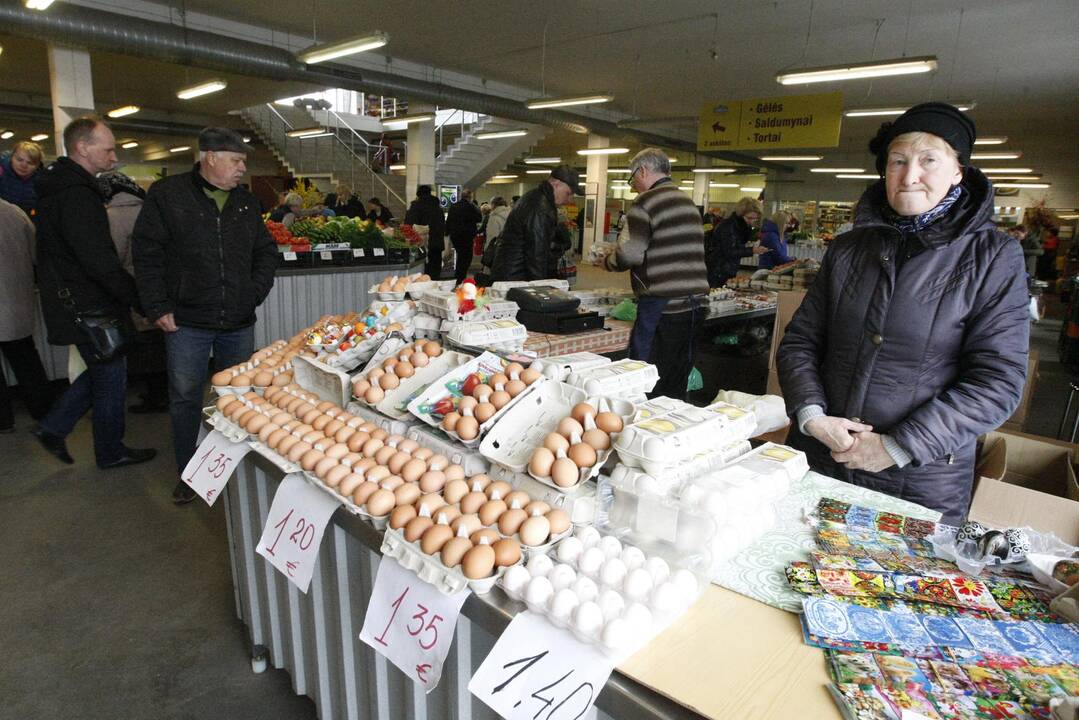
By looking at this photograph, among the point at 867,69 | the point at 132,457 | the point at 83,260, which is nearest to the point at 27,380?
the point at 132,457

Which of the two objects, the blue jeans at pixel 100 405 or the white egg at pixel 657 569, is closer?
the white egg at pixel 657 569

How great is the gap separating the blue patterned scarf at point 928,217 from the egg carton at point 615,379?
0.79 metres

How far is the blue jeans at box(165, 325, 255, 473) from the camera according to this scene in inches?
128

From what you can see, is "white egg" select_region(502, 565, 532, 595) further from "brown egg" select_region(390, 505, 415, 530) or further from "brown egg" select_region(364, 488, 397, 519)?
"brown egg" select_region(364, 488, 397, 519)

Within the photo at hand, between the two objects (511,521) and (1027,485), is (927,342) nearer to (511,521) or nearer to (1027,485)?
(511,521)

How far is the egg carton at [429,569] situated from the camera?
45.8 inches

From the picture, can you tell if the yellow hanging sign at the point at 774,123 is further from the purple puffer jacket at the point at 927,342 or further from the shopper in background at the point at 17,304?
the shopper in background at the point at 17,304

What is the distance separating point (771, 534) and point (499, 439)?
2.14 feet

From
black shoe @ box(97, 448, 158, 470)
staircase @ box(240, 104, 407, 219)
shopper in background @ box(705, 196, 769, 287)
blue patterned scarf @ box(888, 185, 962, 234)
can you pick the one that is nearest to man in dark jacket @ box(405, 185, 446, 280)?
shopper in background @ box(705, 196, 769, 287)

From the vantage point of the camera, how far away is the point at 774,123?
10562mm

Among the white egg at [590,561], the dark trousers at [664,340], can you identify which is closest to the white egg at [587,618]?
the white egg at [590,561]

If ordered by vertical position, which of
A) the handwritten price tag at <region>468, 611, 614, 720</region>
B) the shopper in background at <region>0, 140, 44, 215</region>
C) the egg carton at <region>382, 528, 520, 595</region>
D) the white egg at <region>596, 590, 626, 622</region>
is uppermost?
the shopper in background at <region>0, 140, 44, 215</region>

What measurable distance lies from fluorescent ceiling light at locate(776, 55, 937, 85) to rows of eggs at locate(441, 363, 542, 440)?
6.40 meters

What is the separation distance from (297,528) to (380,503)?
34 centimetres
